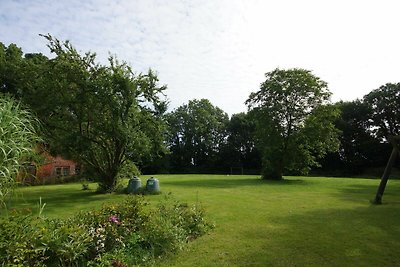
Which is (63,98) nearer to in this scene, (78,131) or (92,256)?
(78,131)

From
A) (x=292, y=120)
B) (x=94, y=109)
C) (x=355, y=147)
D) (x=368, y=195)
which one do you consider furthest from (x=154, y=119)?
(x=355, y=147)

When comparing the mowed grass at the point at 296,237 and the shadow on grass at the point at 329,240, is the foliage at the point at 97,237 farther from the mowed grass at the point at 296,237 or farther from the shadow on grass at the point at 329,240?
the shadow on grass at the point at 329,240

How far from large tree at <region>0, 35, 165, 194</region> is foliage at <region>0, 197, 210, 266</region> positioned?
1093 centimetres

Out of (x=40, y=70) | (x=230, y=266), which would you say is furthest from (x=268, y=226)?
(x=40, y=70)

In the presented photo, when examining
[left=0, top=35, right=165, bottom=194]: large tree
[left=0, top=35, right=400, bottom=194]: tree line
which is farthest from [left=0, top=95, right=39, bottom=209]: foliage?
[left=0, top=35, right=165, bottom=194]: large tree

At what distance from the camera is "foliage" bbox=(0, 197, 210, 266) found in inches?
199

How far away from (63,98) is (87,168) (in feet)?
15.7

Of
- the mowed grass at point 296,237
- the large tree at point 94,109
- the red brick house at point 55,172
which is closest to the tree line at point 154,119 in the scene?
the large tree at point 94,109

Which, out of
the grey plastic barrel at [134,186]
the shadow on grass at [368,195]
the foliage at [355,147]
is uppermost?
the foliage at [355,147]

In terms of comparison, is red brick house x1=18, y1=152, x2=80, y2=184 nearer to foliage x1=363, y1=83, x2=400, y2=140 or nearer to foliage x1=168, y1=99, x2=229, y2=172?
foliage x1=168, y1=99, x2=229, y2=172

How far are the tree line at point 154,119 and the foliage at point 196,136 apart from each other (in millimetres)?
782

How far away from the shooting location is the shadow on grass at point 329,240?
21.9ft

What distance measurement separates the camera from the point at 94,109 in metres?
19.5

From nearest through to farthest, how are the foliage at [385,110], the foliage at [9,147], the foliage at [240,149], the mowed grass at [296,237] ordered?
the foliage at [9,147] < the mowed grass at [296,237] < the foliage at [385,110] < the foliage at [240,149]
